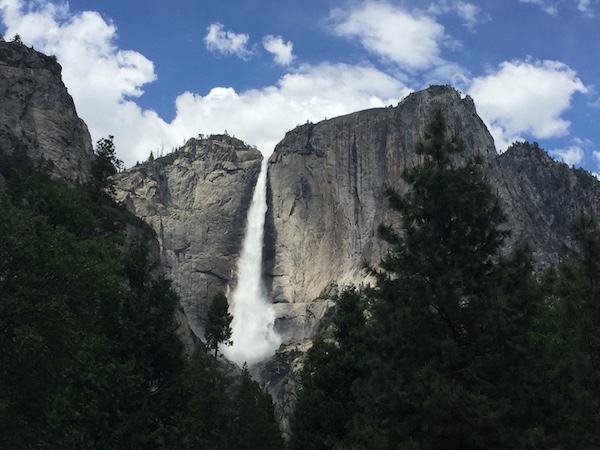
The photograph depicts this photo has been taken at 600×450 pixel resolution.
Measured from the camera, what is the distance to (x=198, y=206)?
117 meters

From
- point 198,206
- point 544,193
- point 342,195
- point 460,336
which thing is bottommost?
point 460,336

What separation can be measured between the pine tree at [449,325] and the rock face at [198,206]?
302 ft

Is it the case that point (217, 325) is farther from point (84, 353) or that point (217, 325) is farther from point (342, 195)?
point (342, 195)

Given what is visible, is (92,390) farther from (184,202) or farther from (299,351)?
(184,202)

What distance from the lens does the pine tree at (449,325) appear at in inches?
525

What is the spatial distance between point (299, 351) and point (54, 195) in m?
58.2

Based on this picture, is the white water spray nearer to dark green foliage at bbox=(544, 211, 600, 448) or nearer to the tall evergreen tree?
the tall evergreen tree

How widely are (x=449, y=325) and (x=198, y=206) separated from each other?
105004 millimetres

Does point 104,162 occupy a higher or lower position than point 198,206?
lower

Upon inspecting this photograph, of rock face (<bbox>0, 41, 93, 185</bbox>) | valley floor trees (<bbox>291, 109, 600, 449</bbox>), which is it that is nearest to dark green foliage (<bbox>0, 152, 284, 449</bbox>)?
valley floor trees (<bbox>291, 109, 600, 449</bbox>)

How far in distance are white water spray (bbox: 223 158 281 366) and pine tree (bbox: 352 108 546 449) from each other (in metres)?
82.4

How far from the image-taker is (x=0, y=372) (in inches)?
626

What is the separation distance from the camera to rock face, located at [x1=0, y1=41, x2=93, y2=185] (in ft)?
207

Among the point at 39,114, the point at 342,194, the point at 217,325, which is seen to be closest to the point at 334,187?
the point at 342,194
